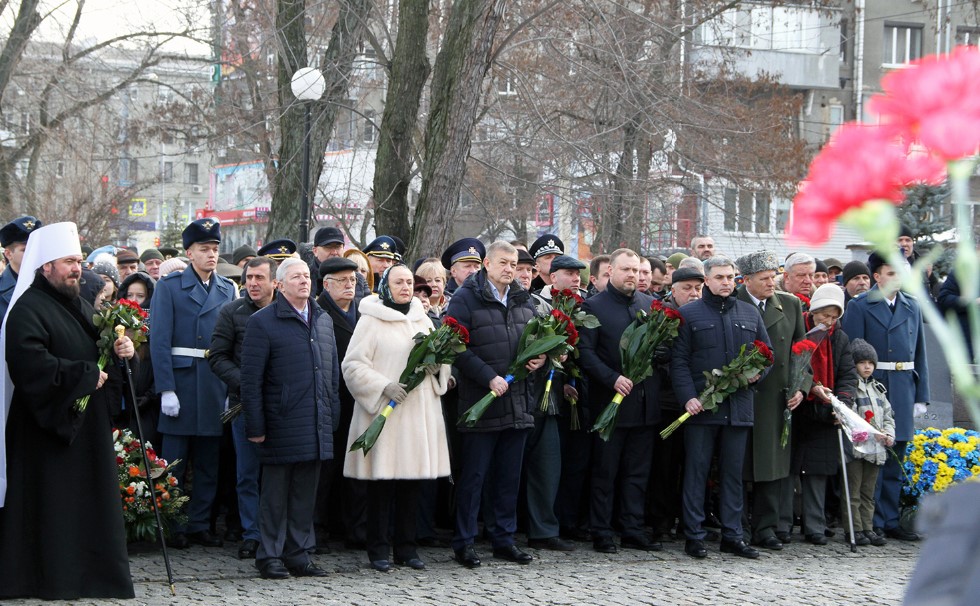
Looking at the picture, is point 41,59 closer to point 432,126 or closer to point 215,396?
point 432,126

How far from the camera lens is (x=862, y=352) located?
1056 cm

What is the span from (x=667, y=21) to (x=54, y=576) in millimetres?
15391

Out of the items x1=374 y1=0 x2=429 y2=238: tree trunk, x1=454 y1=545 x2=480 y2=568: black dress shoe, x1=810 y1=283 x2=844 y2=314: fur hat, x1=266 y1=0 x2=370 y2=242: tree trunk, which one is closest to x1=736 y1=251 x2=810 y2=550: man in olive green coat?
x1=810 y1=283 x2=844 y2=314: fur hat

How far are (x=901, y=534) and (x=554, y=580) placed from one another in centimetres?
372

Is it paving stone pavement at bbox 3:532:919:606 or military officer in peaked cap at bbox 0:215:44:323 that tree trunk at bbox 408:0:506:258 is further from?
military officer in peaked cap at bbox 0:215:44:323

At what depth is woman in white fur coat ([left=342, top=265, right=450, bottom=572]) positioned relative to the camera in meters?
8.70

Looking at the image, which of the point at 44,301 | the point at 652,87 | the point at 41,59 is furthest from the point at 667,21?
the point at 44,301

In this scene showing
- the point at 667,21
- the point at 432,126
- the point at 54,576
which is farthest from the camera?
the point at 667,21

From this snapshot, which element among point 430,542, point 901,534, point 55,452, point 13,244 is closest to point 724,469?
point 901,534

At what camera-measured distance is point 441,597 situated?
7.84m

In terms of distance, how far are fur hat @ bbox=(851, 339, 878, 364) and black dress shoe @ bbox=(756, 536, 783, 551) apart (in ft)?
5.51

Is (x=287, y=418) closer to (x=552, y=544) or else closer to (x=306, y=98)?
(x=552, y=544)

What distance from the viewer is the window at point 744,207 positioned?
2234 centimetres

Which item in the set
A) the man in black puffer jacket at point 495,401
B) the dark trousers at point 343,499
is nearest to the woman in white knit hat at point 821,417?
the man in black puffer jacket at point 495,401
